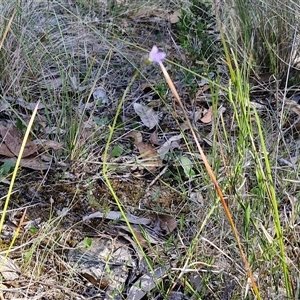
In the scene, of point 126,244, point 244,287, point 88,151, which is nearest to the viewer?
point 244,287

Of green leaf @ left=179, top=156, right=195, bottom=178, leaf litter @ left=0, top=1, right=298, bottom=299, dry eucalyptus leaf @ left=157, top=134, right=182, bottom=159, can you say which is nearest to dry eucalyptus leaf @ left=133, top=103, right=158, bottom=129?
leaf litter @ left=0, top=1, right=298, bottom=299

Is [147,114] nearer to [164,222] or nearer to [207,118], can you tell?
[207,118]

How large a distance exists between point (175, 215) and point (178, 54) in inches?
37.0

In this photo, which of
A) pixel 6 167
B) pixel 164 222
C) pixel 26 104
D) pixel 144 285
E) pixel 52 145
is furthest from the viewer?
pixel 26 104

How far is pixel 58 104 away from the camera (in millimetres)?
2109

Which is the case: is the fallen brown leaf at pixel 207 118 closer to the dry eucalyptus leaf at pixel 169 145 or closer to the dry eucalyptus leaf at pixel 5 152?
the dry eucalyptus leaf at pixel 169 145

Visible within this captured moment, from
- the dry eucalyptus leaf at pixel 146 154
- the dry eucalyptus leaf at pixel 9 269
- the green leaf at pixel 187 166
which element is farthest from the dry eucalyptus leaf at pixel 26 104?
the dry eucalyptus leaf at pixel 9 269

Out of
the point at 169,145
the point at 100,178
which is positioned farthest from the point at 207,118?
the point at 100,178

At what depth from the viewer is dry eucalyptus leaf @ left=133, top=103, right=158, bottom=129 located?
215cm

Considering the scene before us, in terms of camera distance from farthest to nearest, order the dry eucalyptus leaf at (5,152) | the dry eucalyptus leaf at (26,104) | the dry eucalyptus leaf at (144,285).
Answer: the dry eucalyptus leaf at (26,104) → the dry eucalyptus leaf at (5,152) → the dry eucalyptus leaf at (144,285)

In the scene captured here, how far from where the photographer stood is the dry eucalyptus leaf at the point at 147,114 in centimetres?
215

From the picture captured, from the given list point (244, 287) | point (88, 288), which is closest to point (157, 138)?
point (88, 288)

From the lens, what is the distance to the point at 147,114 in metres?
2.19

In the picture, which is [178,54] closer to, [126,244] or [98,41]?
[98,41]
